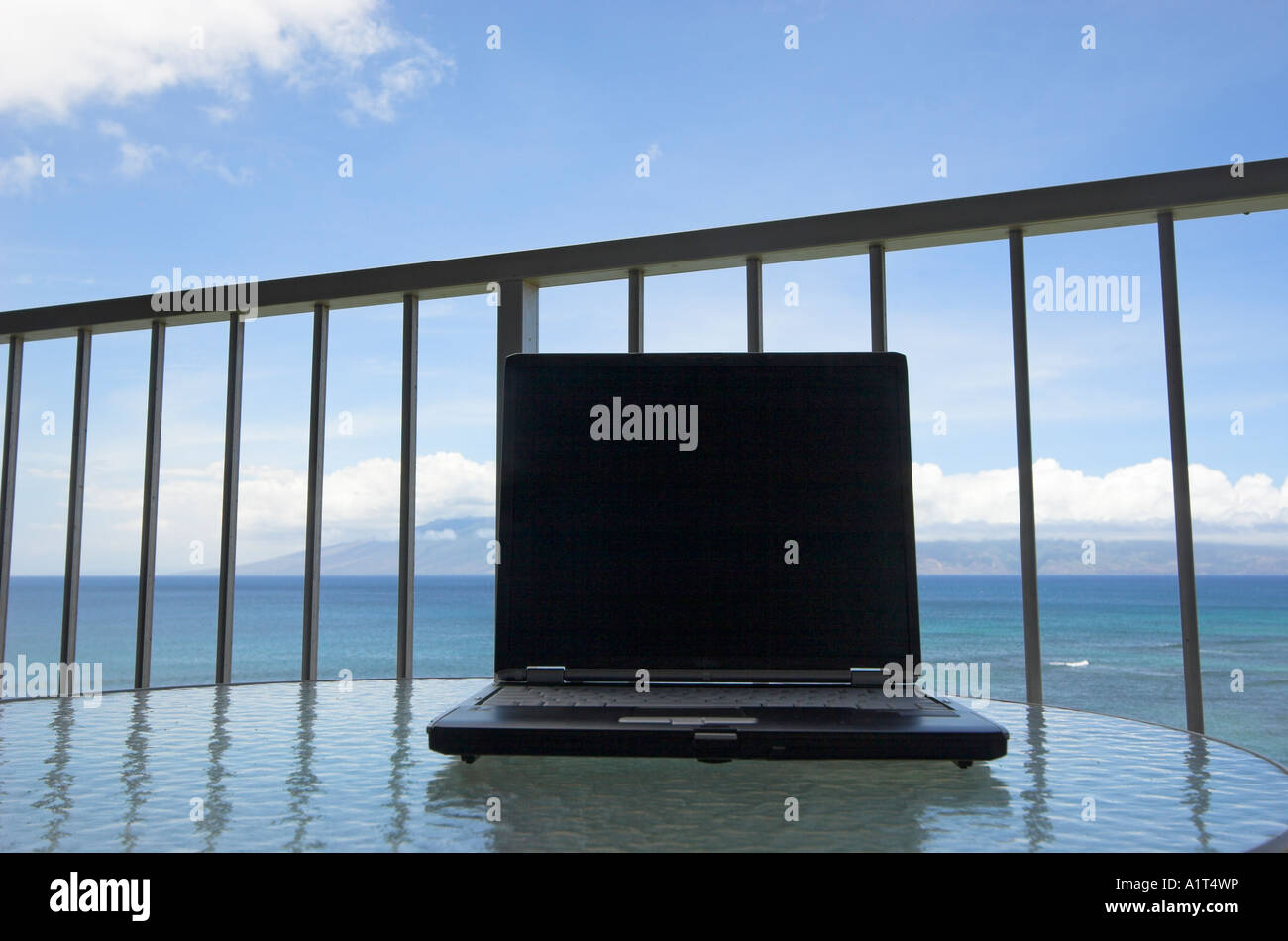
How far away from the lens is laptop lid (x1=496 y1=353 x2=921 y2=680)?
1.10m

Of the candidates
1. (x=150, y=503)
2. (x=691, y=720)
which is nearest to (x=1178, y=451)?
(x=691, y=720)

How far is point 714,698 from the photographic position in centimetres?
95

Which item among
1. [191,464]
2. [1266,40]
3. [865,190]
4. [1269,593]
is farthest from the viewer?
[1269,593]

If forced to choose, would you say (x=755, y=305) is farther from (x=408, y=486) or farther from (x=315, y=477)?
(x=315, y=477)

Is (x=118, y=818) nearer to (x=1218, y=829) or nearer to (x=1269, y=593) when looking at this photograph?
(x=1218, y=829)

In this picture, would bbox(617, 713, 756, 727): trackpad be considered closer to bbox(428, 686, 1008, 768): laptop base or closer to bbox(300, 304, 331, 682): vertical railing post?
bbox(428, 686, 1008, 768): laptop base

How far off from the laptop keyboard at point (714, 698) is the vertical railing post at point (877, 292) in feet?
5.24

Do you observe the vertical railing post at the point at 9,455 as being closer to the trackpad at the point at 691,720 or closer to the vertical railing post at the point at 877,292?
the vertical railing post at the point at 877,292

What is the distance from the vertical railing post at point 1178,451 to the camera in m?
2.26

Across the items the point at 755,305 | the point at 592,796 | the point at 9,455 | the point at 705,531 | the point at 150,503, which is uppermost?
the point at 755,305

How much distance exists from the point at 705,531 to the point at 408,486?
204 cm
